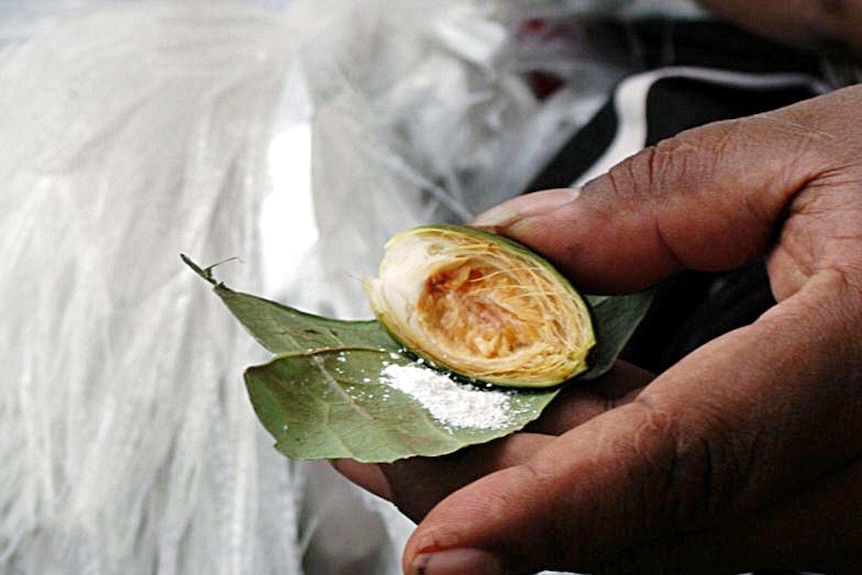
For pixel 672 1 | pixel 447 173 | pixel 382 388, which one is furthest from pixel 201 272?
pixel 672 1

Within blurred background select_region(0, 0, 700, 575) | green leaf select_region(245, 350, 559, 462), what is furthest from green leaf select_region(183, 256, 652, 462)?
blurred background select_region(0, 0, 700, 575)

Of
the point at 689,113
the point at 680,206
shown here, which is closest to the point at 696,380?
the point at 680,206

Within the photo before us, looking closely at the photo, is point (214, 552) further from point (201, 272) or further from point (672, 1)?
point (672, 1)

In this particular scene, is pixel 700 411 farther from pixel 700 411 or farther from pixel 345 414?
pixel 345 414

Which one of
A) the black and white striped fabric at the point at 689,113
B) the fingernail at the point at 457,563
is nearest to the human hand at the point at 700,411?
the fingernail at the point at 457,563

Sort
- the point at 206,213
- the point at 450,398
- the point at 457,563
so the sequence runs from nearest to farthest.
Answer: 1. the point at 457,563
2. the point at 450,398
3. the point at 206,213
